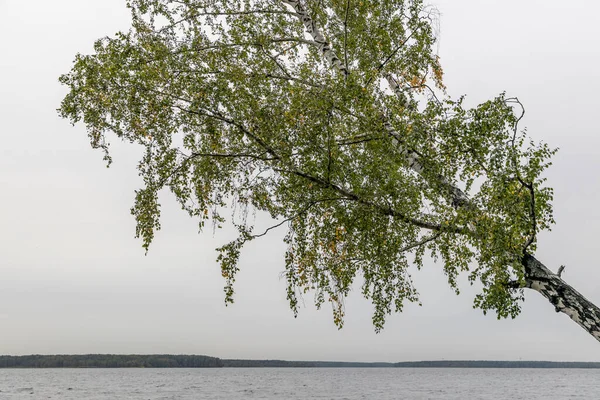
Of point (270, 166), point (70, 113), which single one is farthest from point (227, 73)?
point (70, 113)

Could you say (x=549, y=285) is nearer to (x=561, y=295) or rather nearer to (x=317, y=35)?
(x=561, y=295)

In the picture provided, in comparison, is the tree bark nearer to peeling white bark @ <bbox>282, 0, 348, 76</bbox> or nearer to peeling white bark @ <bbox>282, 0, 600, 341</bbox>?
peeling white bark @ <bbox>282, 0, 600, 341</bbox>

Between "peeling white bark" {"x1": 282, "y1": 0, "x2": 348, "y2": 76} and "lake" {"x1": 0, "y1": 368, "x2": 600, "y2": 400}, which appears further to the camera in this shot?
"lake" {"x1": 0, "y1": 368, "x2": 600, "y2": 400}

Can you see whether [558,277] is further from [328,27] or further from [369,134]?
[328,27]

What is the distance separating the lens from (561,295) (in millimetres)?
9688

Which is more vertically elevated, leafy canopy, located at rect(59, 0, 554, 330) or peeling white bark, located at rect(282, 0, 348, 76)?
peeling white bark, located at rect(282, 0, 348, 76)

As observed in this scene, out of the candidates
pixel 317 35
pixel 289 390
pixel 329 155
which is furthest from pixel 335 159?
pixel 289 390

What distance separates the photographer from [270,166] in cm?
992

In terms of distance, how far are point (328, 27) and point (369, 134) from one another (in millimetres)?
4820

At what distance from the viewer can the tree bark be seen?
31.1 ft

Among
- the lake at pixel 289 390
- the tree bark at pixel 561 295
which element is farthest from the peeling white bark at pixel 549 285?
the lake at pixel 289 390

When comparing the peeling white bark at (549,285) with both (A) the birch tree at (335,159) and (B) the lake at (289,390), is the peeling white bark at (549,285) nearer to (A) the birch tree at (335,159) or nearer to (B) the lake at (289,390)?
(A) the birch tree at (335,159)

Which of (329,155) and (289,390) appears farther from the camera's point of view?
(289,390)

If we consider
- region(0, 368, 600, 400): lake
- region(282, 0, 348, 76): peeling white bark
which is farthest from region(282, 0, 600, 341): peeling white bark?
region(0, 368, 600, 400): lake
